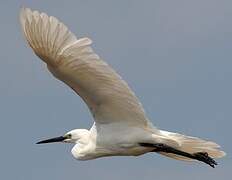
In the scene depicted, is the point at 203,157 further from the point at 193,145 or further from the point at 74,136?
the point at 74,136

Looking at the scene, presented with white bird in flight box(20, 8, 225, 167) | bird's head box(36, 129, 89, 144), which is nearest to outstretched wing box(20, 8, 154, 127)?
white bird in flight box(20, 8, 225, 167)

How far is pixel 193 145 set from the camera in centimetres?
1781

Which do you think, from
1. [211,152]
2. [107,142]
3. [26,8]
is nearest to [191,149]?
[211,152]

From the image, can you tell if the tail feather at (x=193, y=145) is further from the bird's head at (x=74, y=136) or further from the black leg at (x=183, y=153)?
the bird's head at (x=74, y=136)

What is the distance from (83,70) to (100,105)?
3.51ft

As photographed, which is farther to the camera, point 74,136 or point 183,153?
point 74,136

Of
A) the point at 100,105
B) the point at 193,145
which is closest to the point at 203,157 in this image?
the point at 193,145

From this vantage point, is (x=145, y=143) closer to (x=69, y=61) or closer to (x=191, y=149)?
(x=191, y=149)

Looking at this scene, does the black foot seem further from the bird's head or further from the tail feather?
the bird's head

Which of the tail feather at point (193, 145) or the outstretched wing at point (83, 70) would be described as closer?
the outstretched wing at point (83, 70)

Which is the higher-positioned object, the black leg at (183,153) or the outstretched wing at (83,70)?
the outstretched wing at (83,70)

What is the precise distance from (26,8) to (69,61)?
1.26 meters

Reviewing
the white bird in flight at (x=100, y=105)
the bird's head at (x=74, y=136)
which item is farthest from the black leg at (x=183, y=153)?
the bird's head at (x=74, y=136)

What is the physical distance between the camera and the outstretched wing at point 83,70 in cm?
1551
